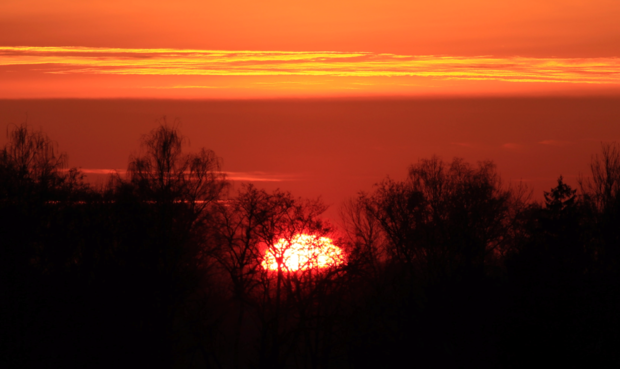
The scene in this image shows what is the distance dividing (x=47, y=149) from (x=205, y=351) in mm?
20581

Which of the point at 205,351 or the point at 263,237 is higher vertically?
the point at 263,237

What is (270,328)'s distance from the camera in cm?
4978

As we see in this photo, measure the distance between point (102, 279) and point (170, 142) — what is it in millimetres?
18012

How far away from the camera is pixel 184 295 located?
158ft

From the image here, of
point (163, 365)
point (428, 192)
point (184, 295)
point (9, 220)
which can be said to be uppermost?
point (428, 192)

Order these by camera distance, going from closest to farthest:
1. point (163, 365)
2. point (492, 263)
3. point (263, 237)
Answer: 1. point (163, 365)
2. point (263, 237)
3. point (492, 263)

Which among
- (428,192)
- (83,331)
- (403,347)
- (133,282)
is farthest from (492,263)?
(83,331)

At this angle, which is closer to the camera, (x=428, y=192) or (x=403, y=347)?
(x=403, y=347)

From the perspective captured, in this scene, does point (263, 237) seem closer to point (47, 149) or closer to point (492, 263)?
point (47, 149)

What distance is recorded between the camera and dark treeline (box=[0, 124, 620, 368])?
34969 mm

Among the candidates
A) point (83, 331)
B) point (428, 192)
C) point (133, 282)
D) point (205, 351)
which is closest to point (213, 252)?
point (205, 351)

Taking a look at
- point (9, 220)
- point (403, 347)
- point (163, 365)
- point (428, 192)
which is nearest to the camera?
point (9, 220)

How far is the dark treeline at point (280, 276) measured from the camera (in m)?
35.0

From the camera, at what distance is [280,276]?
51031mm
